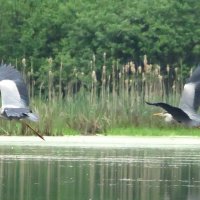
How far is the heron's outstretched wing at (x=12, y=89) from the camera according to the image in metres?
21.4

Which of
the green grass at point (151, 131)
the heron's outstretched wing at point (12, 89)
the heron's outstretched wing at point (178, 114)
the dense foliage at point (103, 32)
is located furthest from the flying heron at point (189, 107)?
the dense foliage at point (103, 32)

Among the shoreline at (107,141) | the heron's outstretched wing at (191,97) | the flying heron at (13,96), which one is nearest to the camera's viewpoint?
the heron's outstretched wing at (191,97)

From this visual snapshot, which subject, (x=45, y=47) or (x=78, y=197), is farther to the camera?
(x=45, y=47)

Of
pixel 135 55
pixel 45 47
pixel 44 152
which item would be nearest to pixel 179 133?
pixel 44 152

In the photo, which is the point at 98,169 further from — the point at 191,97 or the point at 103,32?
the point at 103,32

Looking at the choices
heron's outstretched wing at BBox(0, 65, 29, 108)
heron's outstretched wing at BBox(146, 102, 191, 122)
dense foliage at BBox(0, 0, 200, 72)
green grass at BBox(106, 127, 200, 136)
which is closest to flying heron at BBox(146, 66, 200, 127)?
heron's outstretched wing at BBox(146, 102, 191, 122)

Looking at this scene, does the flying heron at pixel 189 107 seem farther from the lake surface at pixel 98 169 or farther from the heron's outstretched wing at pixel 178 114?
the lake surface at pixel 98 169

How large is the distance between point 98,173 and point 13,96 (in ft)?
8.26

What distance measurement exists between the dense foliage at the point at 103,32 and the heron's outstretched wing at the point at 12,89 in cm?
1717

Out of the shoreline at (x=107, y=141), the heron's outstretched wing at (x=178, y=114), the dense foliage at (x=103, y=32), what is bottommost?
the shoreline at (x=107, y=141)

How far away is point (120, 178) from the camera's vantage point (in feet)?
62.5

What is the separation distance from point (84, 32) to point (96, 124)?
11.0 meters

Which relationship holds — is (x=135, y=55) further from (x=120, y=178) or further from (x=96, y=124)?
(x=120, y=178)

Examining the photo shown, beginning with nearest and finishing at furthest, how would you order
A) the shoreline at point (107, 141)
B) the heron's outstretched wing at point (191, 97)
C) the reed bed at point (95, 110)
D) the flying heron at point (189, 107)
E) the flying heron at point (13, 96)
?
the flying heron at point (189, 107), the heron's outstretched wing at point (191, 97), the flying heron at point (13, 96), the shoreline at point (107, 141), the reed bed at point (95, 110)
